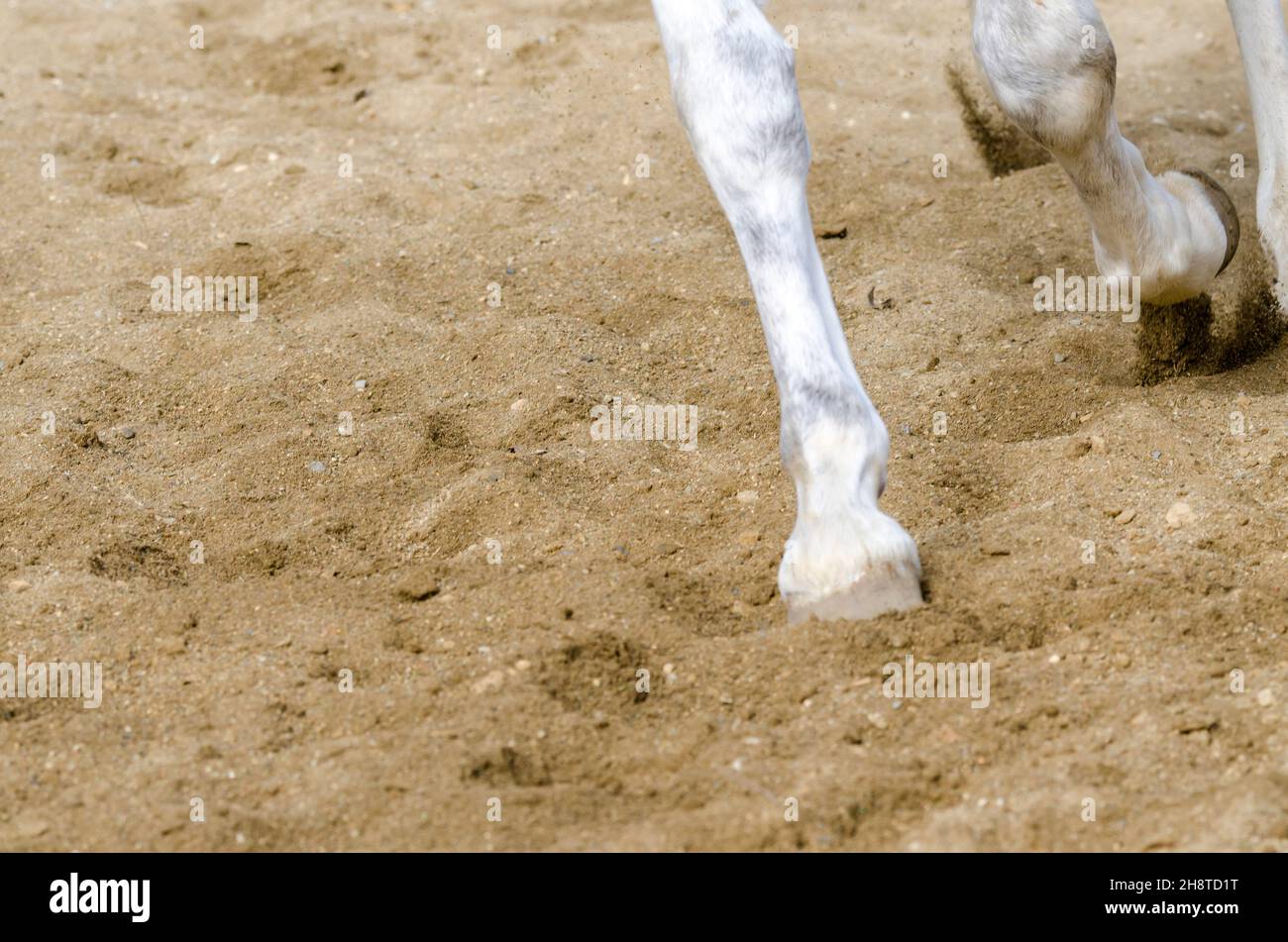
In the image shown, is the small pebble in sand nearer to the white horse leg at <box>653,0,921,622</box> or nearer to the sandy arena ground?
the sandy arena ground

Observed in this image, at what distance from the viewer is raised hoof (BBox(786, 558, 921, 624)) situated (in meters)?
2.36

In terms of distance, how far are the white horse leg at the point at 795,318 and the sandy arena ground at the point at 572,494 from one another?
0.31ft

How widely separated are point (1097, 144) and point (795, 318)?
32.1 inches

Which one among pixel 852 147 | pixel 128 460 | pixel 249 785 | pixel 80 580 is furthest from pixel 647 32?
pixel 249 785

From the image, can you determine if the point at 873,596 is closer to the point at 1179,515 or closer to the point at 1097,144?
the point at 1179,515

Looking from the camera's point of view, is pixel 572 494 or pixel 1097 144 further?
pixel 572 494

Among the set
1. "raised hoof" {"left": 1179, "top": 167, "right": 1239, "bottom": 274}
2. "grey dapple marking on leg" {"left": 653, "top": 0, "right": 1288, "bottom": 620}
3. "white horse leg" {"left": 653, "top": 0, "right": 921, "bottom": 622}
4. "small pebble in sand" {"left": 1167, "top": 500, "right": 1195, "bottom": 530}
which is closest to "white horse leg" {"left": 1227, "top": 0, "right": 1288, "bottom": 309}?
"raised hoof" {"left": 1179, "top": 167, "right": 1239, "bottom": 274}

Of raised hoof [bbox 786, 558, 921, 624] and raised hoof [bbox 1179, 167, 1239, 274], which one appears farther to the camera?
raised hoof [bbox 1179, 167, 1239, 274]

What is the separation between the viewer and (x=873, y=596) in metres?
2.37

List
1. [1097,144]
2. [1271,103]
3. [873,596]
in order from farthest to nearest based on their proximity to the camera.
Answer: [1271,103] → [1097,144] → [873,596]

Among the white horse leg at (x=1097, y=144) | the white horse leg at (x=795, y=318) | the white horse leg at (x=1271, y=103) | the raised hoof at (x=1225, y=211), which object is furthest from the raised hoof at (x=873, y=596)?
the white horse leg at (x=1271, y=103)

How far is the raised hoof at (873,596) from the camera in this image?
2363 mm

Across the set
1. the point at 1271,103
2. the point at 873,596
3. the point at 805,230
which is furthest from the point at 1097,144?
the point at 873,596

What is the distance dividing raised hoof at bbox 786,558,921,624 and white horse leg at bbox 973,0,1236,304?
953 millimetres
